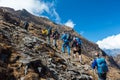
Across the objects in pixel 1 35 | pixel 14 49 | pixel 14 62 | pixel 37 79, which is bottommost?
pixel 37 79

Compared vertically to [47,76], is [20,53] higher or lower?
higher

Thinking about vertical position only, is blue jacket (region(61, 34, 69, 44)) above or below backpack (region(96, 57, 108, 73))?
above

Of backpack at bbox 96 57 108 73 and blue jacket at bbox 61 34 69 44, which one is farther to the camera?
blue jacket at bbox 61 34 69 44

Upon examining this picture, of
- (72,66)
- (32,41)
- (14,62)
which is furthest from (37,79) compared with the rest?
(32,41)

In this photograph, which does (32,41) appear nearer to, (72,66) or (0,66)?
(72,66)

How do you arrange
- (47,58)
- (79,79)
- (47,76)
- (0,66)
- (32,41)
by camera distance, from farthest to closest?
(32,41), (47,58), (79,79), (47,76), (0,66)

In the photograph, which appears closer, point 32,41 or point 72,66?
point 72,66

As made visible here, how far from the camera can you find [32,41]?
101 feet

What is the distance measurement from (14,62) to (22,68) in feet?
3.88

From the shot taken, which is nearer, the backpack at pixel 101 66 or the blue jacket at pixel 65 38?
the backpack at pixel 101 66

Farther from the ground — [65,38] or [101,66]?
[65,38]

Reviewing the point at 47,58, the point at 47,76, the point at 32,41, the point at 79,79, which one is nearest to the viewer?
the point at 47,76

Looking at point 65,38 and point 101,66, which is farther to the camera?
point 65,38

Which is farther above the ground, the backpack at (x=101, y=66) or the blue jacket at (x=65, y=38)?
the blue jacket at (x=65, y=38)
